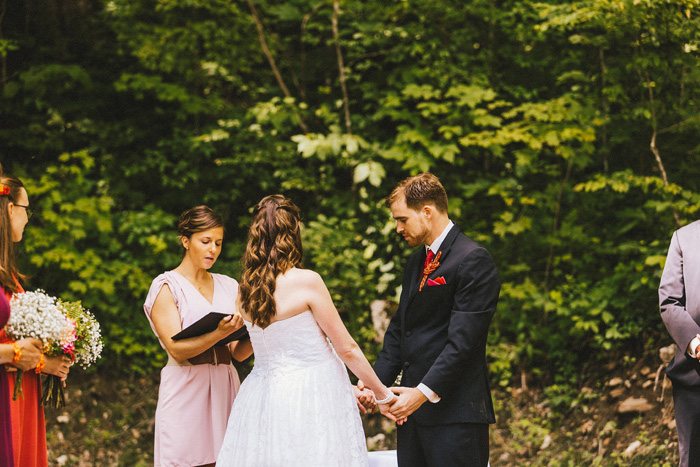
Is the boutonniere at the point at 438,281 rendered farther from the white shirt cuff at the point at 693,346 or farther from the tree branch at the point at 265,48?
the tree branch at the point at 265,48

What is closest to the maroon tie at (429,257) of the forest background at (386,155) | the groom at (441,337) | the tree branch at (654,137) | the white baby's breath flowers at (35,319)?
the groom at (441,337)

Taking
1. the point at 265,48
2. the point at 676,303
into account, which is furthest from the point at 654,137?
the point at 265,48

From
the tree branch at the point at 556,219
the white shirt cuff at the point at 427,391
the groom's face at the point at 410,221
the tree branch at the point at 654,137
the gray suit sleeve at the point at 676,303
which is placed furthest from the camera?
the tree branch at the point at 556,219

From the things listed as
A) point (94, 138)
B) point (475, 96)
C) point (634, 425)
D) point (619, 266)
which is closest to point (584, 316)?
point (619, 266)

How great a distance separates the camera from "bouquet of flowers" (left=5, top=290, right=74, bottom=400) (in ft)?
7.93

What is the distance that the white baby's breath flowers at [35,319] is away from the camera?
2.41 meters

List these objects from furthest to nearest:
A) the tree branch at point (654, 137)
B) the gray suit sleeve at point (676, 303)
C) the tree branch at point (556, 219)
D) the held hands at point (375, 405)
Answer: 1. the tree branch at point (556, 219)
2. the tree branch at point (654, 137)
3. the gray suit sleeve at point (676, 303)
4. the held hands at point (375, 405)

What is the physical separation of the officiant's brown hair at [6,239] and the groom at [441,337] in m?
1.68

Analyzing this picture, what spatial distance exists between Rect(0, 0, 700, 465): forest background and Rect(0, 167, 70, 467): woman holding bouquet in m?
3.01

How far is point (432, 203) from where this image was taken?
2887 mm

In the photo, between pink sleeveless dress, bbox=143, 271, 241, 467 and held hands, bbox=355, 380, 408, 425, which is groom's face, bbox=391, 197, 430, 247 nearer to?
held hands, bbox=355, 380, 408, 425

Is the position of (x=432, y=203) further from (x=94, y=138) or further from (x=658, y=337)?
(x=94, y=138)

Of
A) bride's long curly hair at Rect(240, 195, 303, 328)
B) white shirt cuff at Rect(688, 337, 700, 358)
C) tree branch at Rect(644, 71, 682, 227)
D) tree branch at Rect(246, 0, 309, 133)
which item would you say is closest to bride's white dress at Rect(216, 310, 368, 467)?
bride's long curly hair at Rect(240, 195, 303, 328)

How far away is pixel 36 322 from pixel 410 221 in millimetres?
1650
